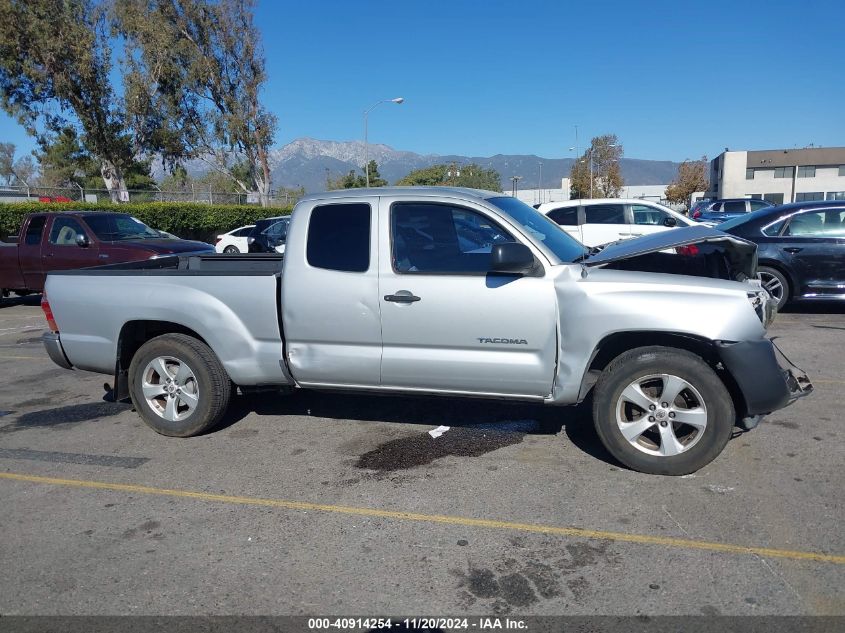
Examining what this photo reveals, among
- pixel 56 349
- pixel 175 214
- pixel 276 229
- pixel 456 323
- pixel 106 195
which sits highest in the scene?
pixel 106 195

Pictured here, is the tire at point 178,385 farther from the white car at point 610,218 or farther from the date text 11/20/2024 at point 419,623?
the white car at point 610,218

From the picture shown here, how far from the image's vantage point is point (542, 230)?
5180mm

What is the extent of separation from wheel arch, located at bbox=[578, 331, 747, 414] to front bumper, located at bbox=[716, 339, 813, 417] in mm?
104

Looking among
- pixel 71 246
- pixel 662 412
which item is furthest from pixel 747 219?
pixel 71 246

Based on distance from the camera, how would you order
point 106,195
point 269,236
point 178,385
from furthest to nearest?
point 106,195, point 269,236, point 178,385

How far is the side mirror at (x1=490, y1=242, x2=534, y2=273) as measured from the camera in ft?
14.6

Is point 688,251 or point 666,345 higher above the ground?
point 688,251

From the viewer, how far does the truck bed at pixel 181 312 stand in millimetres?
5227

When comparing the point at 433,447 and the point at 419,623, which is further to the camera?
the point at 433,447

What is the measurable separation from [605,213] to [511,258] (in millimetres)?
10978

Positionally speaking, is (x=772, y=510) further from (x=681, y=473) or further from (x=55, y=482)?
(x=55, y=482)

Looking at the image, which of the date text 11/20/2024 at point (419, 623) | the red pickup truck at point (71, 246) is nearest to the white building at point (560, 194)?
the red pickup truck at point (71, 246)

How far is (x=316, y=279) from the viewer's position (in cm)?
507

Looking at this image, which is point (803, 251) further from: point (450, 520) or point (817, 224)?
point (450, 520)
